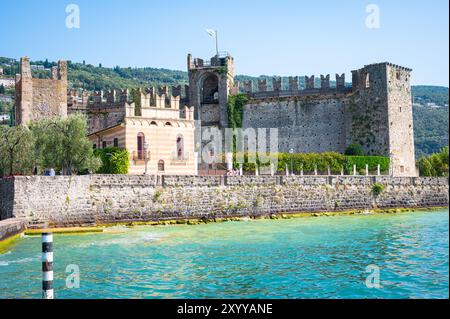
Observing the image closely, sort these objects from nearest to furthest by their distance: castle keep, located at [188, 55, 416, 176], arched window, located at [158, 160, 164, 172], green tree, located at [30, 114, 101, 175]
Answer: green tree, located at [30, 114, 101, 175] → arched window, located at [158, 160, 164, 172] → castle keep, located at [188, 55, 416, 176]

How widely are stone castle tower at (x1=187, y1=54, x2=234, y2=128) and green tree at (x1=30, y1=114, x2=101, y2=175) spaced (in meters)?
19.4

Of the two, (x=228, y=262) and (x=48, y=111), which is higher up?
(x=48, y=111)

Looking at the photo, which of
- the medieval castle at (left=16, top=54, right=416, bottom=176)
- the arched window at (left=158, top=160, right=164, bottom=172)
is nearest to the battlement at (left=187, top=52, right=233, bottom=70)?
the medieval castle at (left=16, top=54, right=416, bottom=176)

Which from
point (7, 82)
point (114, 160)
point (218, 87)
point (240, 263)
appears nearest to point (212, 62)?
point (218, 87)

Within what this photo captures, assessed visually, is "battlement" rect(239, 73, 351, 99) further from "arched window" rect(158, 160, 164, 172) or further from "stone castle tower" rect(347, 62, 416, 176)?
"arched window" rect(158, 160, 164, 172)

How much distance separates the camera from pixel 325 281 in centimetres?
1423

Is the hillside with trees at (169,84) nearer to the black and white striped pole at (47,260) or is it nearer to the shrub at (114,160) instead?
the shrub at (114,160)

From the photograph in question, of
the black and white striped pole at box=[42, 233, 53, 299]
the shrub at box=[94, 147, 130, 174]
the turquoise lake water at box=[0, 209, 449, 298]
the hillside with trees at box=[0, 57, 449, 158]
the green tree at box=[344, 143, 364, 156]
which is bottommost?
the turquoise lake water at box=[0, 209, 449, 298]

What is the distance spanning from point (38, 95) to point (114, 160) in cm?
1431

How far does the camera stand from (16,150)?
34.8 m

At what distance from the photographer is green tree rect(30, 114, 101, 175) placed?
112 ft

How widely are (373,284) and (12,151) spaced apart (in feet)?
87.0
